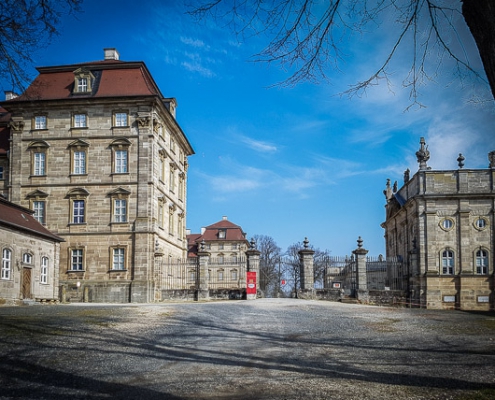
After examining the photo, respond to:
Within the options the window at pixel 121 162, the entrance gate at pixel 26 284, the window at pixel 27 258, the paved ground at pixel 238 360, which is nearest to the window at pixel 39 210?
the window at pixel 121 162

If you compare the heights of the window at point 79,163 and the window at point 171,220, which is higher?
the window at point 79,163

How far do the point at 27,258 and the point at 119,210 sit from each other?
830cm

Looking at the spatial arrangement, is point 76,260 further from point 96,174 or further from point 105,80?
point 105,80

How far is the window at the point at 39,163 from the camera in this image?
1467 inches

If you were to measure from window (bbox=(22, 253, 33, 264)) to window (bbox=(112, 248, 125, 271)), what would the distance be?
7.02 metres

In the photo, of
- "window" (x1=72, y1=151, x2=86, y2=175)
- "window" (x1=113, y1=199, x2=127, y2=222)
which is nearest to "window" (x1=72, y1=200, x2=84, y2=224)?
"window" (x1=72, y1=151, x2=86, y2=175)

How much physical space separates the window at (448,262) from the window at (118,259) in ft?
67.3

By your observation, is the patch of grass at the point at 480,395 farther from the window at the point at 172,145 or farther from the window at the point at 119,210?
the window at the point at 172,145

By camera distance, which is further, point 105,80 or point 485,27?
point 105,80

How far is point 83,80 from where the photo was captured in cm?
3772

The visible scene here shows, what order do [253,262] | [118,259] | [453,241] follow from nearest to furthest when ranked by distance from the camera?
[253,262] → [453,241] → [118,259]

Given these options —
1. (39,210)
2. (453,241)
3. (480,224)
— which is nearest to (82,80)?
(39,210)

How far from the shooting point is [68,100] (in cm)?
3675

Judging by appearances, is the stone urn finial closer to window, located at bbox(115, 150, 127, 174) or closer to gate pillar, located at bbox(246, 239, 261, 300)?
gate pillar, located at bbox(246, 239, 261, 300)
